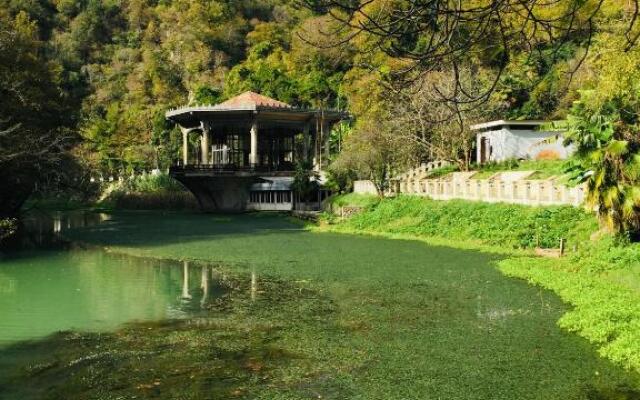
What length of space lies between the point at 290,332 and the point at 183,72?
83240 millimetres

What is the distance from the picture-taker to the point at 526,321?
1231 cm

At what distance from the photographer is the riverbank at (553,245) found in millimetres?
11336

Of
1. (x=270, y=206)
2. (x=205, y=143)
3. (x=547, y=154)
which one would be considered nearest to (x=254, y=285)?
(x=547, y=154)

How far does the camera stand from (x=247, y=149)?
54.7 m

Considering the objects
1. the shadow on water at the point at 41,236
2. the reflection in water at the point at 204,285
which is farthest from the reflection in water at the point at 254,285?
the shadow on water at the point at 41,236

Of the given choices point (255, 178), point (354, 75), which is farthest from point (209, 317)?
point (354, 75)

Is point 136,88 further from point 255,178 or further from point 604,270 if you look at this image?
point 604,270

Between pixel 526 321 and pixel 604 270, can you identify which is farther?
pixel 604 270

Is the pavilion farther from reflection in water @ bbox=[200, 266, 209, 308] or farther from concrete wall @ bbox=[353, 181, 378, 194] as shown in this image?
reflection in water @ bbox=[200, 266, 209, 308]

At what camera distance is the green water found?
8.65 m

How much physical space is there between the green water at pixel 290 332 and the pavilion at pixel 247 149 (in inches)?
1061

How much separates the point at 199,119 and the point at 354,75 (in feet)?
64.6

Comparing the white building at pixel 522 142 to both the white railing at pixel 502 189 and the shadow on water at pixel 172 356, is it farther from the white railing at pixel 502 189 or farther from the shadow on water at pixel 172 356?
the shadow on water at pixel 172 356

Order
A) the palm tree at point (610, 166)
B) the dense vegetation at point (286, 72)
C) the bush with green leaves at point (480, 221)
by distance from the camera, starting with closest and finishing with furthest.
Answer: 1. the dense vegetation at point (286, 72)
2. the palm tree at point (610, 166)
3. the bush with green leaves at point (480, 221)
